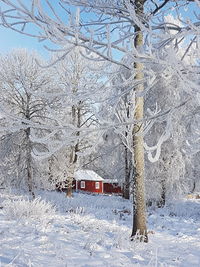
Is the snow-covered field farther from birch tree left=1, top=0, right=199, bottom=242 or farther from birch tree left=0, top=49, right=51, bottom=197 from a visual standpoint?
birch tree left=0, top=49, right=51, bottom=197

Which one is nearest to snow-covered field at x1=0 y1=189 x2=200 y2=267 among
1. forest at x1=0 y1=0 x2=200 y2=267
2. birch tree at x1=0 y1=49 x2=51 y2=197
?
forest at x1=0 y1=0 x2=200 y2=267

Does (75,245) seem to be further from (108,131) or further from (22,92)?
(22,92)

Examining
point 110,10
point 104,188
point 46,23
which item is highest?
point 110,10

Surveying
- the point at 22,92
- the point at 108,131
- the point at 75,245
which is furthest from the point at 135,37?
the point at 22,92

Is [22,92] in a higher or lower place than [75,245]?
higher

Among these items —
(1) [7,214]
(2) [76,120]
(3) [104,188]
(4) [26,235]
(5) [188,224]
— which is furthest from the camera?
(3) [104,188]

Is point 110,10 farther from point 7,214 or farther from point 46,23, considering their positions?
point 7,214

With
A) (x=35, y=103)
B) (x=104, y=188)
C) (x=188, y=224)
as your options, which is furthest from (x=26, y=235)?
(x=104, y=188)

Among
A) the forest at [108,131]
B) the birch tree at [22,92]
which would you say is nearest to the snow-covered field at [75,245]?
the forest at [108,131]

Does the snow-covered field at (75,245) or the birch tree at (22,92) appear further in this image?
the birch tree at (22,92)

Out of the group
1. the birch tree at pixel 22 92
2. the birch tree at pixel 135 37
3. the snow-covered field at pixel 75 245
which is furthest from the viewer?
the birch tree at pixel 22 92

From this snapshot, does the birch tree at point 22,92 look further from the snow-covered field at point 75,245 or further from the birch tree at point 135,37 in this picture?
the birch tree at point 135,37

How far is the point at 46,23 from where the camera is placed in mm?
2561

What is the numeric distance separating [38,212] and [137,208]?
262 cm
